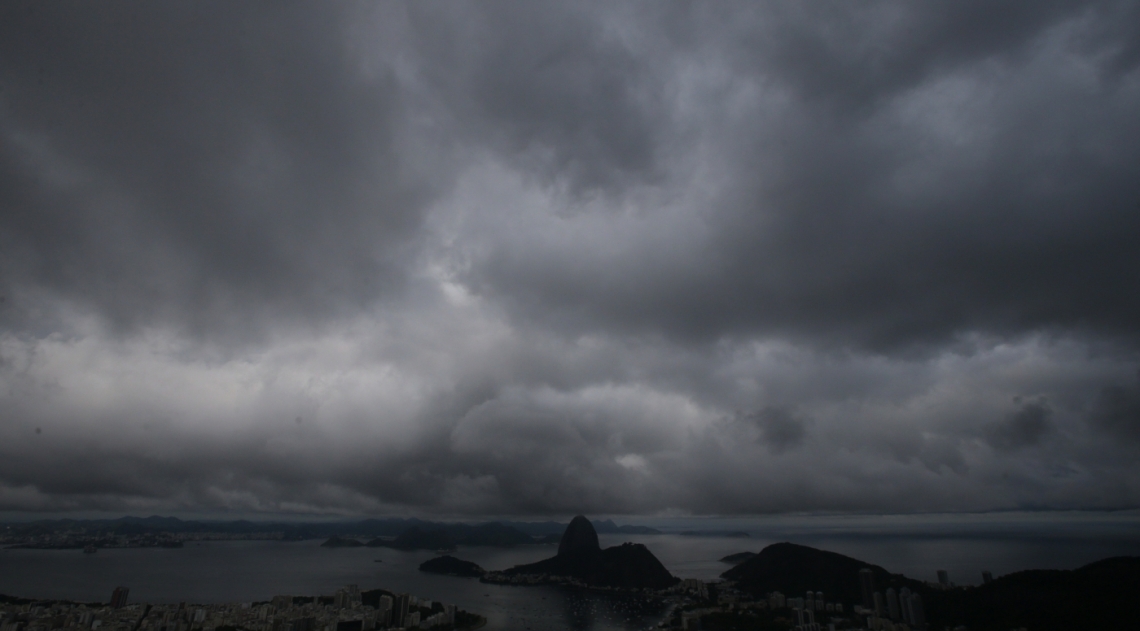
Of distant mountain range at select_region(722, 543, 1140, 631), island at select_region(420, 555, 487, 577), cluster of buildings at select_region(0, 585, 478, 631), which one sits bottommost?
island at select_region(420, 555, 487, 577)

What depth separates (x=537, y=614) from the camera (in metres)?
62.7

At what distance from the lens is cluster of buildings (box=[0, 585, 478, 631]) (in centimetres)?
4366

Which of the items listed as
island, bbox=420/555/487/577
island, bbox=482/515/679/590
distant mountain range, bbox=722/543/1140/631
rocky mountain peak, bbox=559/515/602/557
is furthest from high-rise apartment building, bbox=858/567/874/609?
island, bbox=420/555/487/577

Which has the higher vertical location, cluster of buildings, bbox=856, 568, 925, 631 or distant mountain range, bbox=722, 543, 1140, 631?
distant mountain range, bbox=722, 543, 1140, 631

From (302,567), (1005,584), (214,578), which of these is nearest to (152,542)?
(302,567)

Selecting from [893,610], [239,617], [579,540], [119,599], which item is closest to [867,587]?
[893,610]

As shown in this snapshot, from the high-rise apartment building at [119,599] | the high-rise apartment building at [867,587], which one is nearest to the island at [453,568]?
the high-rise apartment building at [119,599]

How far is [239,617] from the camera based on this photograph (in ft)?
162

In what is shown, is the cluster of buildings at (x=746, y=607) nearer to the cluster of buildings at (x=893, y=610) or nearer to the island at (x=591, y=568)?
the cluster of buildings at (x=893, y=610)

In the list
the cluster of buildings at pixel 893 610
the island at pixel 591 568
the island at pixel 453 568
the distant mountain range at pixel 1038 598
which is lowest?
the island at pixel 453 568

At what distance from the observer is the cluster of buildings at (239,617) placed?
143 ft

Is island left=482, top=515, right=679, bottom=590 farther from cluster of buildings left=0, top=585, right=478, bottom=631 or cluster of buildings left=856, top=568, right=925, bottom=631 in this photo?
cluster of buildings left=0, top=585, right=478, bottom=631

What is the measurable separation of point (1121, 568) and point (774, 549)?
39409mm

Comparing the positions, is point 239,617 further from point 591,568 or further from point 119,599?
point 591,568
